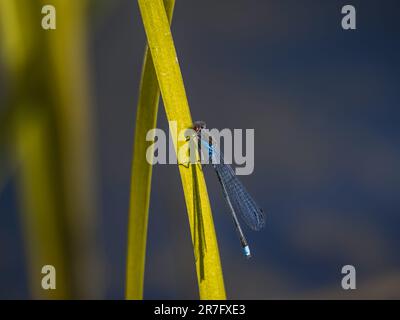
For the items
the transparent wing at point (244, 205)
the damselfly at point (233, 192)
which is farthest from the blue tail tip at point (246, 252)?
the transparent wing at point (244, 205)

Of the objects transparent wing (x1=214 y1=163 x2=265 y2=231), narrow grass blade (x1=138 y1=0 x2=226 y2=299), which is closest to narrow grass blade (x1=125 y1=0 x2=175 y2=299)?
narrow grass blade (x1=138 y1=0 x2=226 y2=299)

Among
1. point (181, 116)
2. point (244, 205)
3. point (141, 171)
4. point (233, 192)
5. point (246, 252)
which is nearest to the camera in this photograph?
point (181, 116)

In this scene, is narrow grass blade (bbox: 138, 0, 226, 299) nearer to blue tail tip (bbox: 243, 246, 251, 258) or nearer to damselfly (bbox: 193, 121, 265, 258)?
damselfly (bbox: 193, 121, 265, 258)

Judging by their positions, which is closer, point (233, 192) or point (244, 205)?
point (233, 192)

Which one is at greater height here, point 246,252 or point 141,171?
point 141,171

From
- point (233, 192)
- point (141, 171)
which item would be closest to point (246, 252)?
point (233, 192)

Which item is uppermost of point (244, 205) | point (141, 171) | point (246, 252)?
point (244, 205)

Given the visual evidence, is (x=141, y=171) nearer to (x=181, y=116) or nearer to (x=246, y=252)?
(x=181, y=116)

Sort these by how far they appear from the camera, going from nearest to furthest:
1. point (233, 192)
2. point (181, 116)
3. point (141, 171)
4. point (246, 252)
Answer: point (181, 116), point (141, 171), point (246, 252), point (233, 192)

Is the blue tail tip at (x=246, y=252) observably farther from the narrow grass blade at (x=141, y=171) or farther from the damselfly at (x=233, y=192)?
the narrow grass blade at (x=141, y=171)
